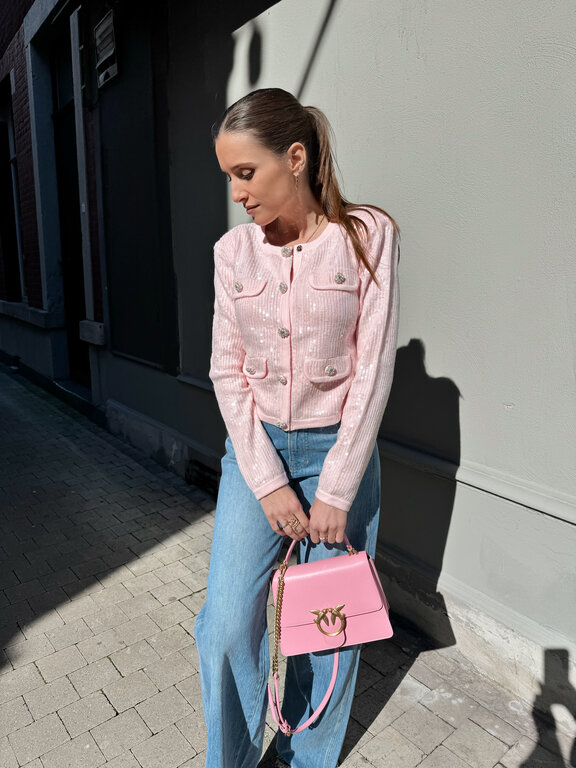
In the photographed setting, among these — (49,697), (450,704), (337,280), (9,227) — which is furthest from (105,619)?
(9,227)

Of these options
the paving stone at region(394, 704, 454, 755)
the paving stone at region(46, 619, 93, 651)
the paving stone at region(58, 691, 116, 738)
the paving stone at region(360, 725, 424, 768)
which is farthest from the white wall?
the paving stone at region(46, 619, 93, 651)

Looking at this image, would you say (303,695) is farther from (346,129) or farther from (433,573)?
(346,129)

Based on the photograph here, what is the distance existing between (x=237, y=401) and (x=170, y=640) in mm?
1661

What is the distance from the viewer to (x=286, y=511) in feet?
5.52

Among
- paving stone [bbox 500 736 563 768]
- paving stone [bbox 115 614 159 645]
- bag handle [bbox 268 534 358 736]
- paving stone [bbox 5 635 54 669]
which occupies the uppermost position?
bag handle [bbox 268 534 358 736]

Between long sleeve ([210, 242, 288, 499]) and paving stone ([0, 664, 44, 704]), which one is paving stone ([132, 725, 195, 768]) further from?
long sleeve ([210, 242, 288, 499])

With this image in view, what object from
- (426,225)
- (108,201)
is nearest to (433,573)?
(426,225)

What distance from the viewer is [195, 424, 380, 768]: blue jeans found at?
171cm

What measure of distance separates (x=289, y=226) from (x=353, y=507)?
89 cm

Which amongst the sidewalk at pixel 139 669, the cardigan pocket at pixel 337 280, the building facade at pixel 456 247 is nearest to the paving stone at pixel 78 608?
the sidewalk at pixel 139 669

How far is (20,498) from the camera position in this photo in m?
4.48

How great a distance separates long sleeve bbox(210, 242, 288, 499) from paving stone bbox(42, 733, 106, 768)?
1.35m

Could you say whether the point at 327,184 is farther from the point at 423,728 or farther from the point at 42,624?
the point at 42,624

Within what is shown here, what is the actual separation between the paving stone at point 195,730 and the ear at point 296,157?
6.95ft
